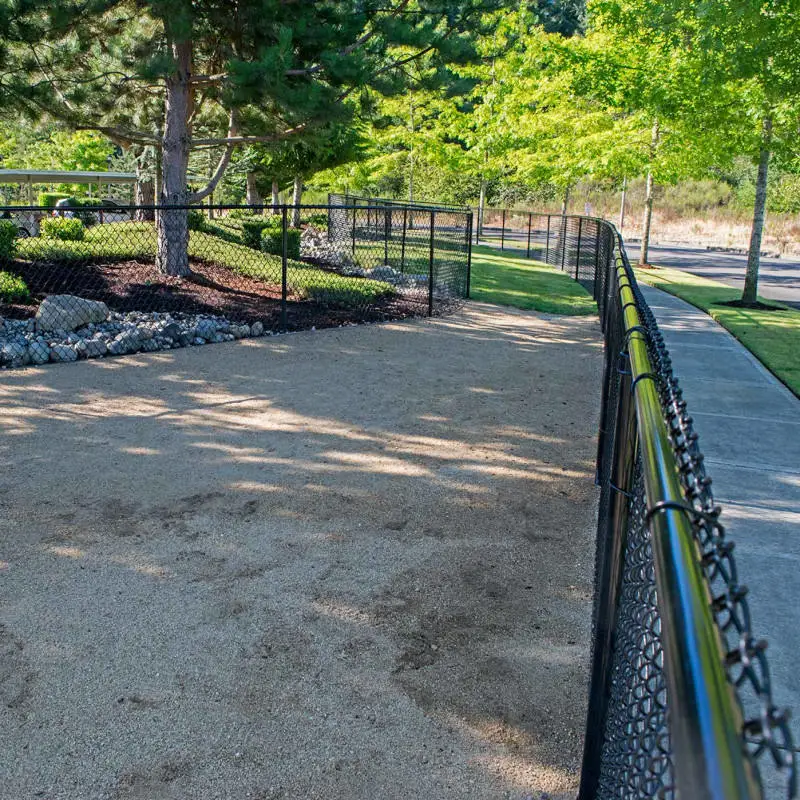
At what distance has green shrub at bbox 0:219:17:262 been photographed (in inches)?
514

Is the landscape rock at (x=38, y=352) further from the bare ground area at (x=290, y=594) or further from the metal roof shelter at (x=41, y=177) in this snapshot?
the metal roof shelter at (x=41, y=177)

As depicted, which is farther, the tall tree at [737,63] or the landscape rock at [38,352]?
the tall tree at [737,63]

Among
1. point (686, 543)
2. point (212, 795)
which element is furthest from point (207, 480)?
point (686, 543)

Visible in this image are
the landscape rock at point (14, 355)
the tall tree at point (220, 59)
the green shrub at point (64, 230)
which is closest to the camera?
the landscape rock at point (14, 355)

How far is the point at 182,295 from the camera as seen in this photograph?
12500 mm

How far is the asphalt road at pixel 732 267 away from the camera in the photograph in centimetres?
1917

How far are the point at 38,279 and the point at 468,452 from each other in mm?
9170

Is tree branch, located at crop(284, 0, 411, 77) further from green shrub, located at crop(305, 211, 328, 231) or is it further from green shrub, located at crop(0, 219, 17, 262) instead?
green shrub, located at crop(305, 211, 328, 231)

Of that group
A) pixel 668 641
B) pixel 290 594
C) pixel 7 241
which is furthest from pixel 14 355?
pixel 668 641

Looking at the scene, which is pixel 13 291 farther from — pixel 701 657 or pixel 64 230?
pixel 701 657

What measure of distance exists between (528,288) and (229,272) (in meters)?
6.05

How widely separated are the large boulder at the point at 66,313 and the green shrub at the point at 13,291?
1282mm

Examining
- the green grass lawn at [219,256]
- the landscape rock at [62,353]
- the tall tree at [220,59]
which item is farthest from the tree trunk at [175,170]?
the landscape rock at [62,353]

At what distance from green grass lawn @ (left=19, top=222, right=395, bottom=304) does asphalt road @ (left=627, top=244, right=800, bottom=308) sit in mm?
9149
